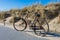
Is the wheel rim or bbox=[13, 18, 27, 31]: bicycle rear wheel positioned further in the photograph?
the wheel rim

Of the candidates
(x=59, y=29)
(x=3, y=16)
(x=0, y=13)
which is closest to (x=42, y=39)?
(x=59, y=29)

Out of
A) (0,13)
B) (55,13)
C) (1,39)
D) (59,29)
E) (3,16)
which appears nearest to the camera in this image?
(1,39)

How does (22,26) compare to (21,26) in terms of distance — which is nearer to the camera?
(22,26)

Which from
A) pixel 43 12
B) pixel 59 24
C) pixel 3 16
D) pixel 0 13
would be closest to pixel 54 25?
pixel 59 24

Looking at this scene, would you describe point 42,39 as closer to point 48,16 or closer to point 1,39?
point 1,39

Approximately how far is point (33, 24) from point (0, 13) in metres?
31.4

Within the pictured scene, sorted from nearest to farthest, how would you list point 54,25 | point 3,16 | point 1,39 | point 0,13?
point 1,39 < point 54,25 < point 3,16 < point 0,13

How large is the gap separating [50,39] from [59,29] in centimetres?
573

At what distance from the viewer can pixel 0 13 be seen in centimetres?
4972

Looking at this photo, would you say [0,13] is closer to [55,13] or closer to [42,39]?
[55,13]

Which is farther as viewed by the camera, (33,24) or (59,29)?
(59,29)

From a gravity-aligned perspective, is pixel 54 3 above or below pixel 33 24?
above

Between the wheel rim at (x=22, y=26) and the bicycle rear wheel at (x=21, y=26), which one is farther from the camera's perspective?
the wheel rim at (x=22, y=26)

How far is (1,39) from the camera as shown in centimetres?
1522
